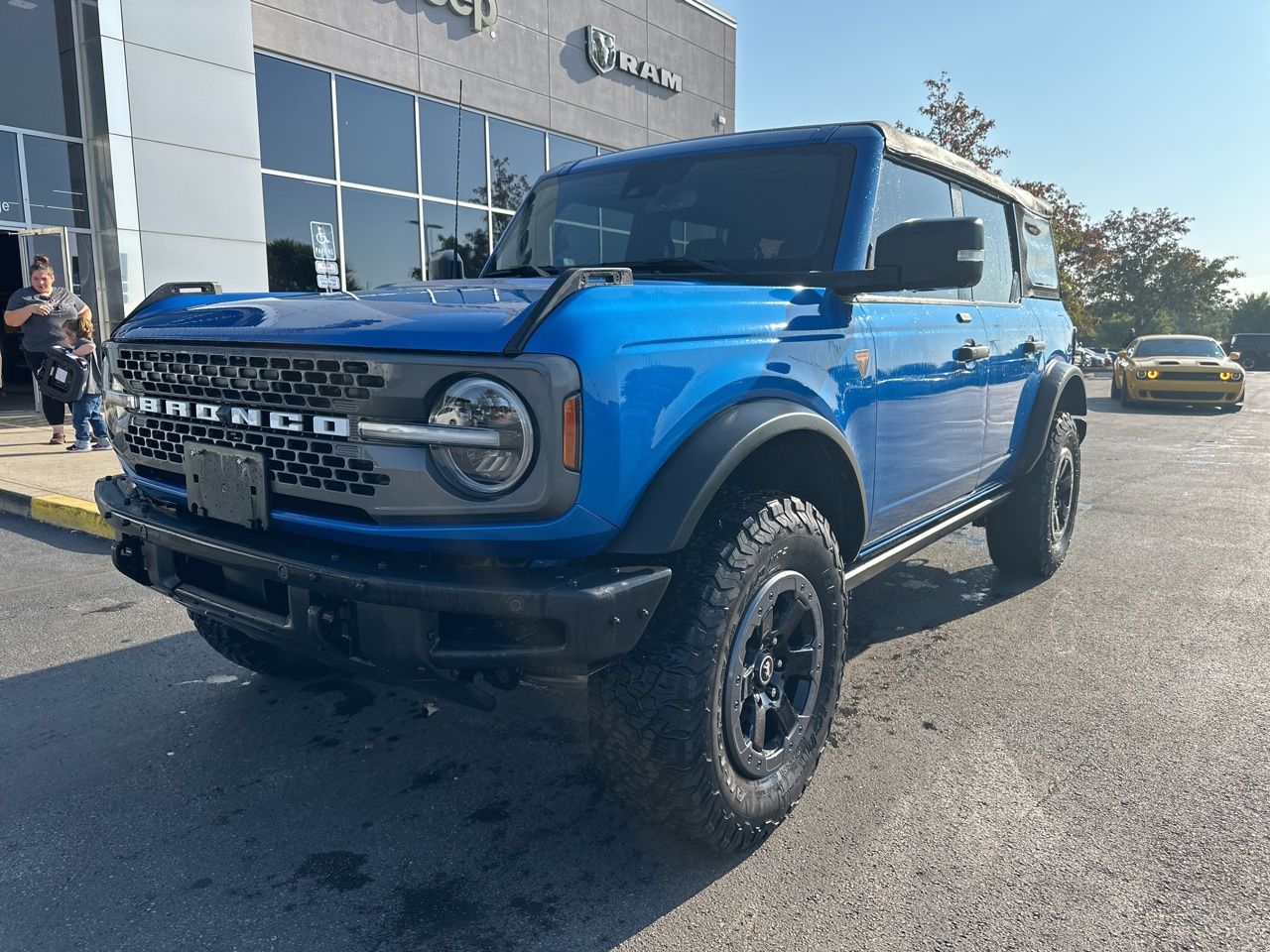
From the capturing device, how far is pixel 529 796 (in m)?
2.61

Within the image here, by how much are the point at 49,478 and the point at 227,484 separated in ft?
19.3

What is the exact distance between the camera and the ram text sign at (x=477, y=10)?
14.2 m

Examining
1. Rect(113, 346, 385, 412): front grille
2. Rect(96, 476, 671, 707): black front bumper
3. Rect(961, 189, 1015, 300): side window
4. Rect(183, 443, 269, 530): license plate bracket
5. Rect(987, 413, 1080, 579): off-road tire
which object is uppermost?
Rect(961, 189, 1015, 300): side window

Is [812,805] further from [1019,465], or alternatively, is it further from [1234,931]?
[1019,465]

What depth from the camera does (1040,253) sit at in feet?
15.9

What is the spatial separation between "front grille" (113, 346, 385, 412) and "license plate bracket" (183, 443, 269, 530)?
5.4 inches

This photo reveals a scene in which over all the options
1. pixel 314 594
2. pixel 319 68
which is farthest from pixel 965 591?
pixel 319 68

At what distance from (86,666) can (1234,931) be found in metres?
3.84

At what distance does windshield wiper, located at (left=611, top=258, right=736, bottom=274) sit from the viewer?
2912 mm

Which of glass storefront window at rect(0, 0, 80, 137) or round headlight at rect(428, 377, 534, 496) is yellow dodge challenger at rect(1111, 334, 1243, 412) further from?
round headlight at rect(428, 377, 534, 496)

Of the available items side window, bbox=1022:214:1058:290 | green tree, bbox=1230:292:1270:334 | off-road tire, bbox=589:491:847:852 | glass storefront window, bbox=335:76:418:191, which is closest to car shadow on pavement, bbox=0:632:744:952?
off-road tire, bbox=589:491:847:852

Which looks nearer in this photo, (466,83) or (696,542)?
(696,542)

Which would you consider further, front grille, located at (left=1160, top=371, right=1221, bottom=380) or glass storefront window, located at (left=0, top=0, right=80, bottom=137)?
front grille, located at (left=1160, top=371, right=1221, bottom=380)

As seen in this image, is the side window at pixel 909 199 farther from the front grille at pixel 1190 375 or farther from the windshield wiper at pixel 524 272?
the front grille at pixel 1190 375
